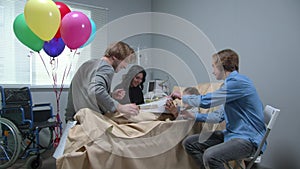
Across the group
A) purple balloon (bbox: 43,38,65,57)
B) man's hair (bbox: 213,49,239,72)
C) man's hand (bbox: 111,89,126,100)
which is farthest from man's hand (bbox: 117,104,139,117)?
purple balloon (bbox: 43,38,65,57)

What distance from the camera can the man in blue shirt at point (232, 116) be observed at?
4.79 ft

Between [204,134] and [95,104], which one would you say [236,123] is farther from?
[95,104]

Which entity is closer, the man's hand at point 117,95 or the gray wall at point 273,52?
the man's hand at point 117,95

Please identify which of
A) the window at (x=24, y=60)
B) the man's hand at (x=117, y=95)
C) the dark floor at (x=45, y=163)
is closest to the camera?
Answer: the man's hand at (x=117, y=95)

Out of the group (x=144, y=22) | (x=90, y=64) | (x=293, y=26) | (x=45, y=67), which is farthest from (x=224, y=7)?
(x=45, y=67)

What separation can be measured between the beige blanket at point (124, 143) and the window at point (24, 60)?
188 centimetres

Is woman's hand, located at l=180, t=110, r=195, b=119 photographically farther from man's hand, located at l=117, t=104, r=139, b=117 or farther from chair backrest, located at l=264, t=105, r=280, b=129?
chair backrest, located at l=264, t=105, r=280, b=129

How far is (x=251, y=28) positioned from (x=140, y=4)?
79.9 inches

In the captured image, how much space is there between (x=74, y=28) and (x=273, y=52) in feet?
6.33

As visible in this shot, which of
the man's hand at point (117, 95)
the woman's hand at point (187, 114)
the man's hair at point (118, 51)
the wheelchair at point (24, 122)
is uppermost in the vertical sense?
the man's hair at point (118, 51)

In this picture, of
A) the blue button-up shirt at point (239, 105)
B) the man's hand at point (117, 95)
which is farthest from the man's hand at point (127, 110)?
the blue button-up shirt at point (239, 105)

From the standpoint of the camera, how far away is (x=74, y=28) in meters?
2.22

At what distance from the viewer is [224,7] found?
9.38 feet

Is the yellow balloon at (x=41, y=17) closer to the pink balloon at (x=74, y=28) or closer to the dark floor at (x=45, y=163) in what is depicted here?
the pink balloon at (x=74, y=28)
